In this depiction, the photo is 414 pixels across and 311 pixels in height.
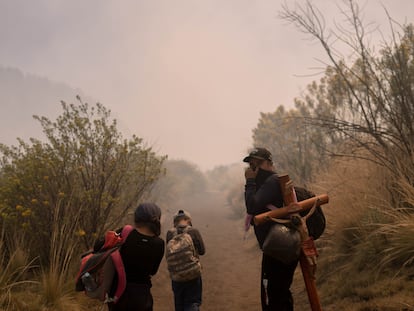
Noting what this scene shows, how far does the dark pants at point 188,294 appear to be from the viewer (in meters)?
3.94

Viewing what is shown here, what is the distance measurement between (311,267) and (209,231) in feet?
35.1

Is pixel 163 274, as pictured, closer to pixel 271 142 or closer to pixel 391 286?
pixel 391 286

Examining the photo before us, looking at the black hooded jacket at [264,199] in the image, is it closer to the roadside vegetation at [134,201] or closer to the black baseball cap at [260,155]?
the black baseball cap at [260,155]

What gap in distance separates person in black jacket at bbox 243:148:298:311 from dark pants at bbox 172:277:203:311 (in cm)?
140

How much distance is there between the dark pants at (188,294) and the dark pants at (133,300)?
1.36 m

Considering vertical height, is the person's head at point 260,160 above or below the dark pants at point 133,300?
above

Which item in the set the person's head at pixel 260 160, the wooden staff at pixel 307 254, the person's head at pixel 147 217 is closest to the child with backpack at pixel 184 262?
the person's head at pixel 147 217

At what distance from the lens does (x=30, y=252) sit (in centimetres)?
512

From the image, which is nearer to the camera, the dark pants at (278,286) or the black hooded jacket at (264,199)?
the dark pants at (278,286)

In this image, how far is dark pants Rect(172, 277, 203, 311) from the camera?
3941mm

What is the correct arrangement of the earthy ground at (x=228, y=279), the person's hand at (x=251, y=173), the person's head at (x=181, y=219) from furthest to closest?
the earthy ground at (x=228, y=279) → the person's head at (x=181, y=219) → the person's hand at (x=251, y=173)

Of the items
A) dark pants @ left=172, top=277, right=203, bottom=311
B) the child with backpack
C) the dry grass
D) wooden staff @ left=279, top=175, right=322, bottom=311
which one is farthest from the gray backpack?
the dry grass

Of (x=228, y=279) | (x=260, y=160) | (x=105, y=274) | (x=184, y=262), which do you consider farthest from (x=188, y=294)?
(x=228, y=279)

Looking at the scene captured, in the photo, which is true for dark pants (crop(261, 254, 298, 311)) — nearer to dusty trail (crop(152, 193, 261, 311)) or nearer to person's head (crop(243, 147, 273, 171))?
person's head (crop(243, 147, 273, 171))
